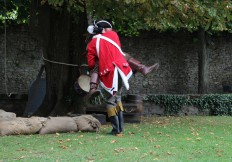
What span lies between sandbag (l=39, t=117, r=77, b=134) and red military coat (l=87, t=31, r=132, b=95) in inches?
40.6

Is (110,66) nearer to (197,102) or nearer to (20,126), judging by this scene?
(20,126)

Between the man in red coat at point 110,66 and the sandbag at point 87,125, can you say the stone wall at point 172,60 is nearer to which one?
the sandbag at point 87,125

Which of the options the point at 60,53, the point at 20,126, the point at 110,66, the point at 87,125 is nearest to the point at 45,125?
the point at 20,126

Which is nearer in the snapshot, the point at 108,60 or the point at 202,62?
the point at 108,60

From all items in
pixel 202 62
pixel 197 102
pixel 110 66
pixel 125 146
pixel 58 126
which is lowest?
pixel 125 146

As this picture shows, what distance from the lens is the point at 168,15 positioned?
33.6 ft

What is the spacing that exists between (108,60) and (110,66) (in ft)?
0.37

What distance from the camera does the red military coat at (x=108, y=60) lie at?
896 cm

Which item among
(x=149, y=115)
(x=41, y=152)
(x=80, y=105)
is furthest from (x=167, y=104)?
(x=41, y=152)

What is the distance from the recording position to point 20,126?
30.1ft

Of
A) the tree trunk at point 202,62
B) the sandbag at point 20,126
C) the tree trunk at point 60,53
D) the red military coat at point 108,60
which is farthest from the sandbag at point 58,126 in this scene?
the tree trunk at point 202,62

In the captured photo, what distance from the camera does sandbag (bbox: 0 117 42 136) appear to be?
A: 29.7 ft

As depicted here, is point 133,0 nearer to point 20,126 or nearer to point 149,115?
point 20,126

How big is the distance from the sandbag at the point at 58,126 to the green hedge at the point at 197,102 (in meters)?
5.49
